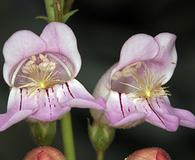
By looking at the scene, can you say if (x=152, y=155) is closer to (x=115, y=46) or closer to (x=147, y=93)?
(x=147, y=93)

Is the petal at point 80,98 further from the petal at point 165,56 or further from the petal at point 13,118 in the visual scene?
the petal at point 165,56

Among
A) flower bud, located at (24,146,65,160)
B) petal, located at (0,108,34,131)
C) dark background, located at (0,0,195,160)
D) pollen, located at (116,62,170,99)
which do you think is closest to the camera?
petal, located at (0,108,34,131)

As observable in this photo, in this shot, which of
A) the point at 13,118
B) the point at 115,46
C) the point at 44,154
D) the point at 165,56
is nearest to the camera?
the point at 13,118

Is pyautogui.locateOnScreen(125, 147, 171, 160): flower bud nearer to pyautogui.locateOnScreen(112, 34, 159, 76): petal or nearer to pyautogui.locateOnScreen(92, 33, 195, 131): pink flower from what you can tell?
pyautogui.locateOnScreen(92, 33, 195, 131): pink flower

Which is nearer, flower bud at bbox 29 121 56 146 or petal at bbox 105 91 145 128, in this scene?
petal at bbox 105 91 145 128

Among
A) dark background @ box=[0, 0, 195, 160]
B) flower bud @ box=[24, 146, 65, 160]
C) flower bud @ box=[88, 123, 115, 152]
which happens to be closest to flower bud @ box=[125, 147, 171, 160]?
flower bud @ box=[88, 123, 115, 152]

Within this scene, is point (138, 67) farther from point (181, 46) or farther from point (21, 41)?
point (181, 46)

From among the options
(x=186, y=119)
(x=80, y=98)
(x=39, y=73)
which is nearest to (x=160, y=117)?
(x=186, y=119)
